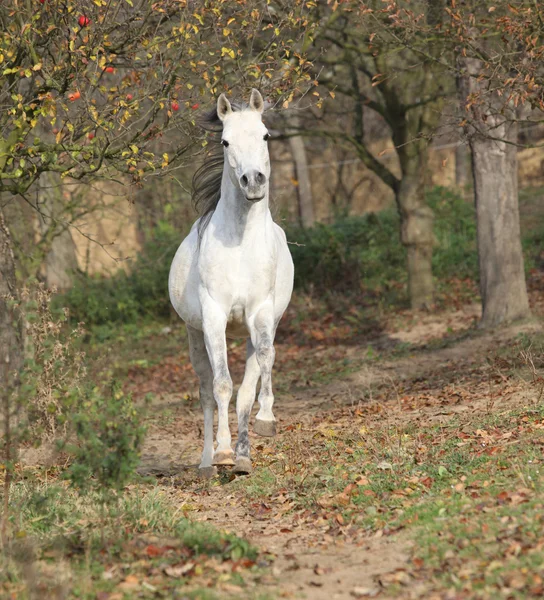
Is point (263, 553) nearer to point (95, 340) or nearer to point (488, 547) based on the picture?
point (488, 547)

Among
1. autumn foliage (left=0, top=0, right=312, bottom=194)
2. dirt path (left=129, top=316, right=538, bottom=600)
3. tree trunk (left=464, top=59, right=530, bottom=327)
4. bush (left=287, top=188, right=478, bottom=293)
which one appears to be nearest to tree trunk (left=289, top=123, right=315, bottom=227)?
bush (left=287, top=188, right=478, bottom=293)

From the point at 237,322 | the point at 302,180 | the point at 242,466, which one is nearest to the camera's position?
the point at 242,466

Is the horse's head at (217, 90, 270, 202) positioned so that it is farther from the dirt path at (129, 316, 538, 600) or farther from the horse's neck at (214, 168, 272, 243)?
the dirt path at (129, 316, 538, 600)

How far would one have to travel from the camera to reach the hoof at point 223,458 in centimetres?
717

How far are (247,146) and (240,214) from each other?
25.3 inches

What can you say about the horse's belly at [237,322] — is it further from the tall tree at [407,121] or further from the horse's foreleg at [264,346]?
the tall tree at [407,121]

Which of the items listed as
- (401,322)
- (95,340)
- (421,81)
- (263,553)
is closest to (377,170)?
(421,81)

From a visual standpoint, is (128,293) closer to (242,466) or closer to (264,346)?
(264,346)

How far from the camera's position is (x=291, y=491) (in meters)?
7.09

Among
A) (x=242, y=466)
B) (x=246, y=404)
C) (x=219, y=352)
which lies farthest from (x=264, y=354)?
(x=242, y=466)

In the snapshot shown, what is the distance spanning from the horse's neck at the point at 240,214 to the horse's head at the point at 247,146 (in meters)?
0.17

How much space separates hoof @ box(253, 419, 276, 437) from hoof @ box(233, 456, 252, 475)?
28cm

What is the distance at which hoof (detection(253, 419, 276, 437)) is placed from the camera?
748 cm

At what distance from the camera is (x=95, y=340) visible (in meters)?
18.9
